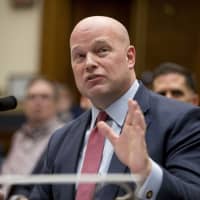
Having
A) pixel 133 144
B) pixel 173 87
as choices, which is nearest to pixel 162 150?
pixel 133 144

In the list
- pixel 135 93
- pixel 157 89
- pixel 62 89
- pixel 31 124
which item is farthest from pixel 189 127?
pixel 62 89

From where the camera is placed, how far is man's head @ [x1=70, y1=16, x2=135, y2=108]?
1871 millimetres

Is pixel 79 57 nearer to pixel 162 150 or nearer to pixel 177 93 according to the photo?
pixel 162 150

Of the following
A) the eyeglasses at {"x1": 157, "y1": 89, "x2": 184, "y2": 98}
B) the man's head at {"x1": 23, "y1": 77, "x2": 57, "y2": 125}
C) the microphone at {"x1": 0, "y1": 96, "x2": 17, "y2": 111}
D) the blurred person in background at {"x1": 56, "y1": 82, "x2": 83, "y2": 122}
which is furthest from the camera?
the blurred person in background at {"x1": 56, "y1": 82, "x2": 83, "y2": 122}

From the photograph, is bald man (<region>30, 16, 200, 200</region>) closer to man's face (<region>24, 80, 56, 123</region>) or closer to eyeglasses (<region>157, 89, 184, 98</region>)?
eyeglasses (<region>157, 89, 184, 98</region>)

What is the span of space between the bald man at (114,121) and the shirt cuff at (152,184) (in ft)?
0.18

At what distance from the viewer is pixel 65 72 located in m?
5.39

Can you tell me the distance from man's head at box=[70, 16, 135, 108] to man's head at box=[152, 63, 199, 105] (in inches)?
37.1

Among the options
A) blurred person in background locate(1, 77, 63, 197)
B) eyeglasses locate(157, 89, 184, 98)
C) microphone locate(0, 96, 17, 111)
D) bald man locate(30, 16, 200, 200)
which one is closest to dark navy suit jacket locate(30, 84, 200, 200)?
bald man locate(30, 16, 200, 200)

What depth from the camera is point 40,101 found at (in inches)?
149

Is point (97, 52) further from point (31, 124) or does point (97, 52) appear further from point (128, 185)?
point (31, 124)

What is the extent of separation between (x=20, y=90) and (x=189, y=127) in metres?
3.61

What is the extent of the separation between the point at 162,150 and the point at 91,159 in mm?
199

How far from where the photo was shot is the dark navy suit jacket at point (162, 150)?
1632 mm
